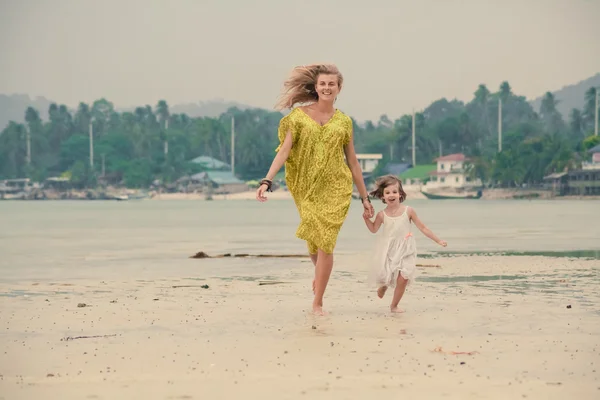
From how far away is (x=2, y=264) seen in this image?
50.5 feet

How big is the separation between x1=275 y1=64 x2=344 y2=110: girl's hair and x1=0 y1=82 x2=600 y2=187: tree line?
111 metres

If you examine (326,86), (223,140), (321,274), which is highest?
(223,140)

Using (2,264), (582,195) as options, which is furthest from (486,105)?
(2,264)

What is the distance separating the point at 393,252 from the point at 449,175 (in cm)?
12212

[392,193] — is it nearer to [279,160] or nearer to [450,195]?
[279,160]

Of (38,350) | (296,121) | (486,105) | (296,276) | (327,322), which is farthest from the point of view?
(486,105)

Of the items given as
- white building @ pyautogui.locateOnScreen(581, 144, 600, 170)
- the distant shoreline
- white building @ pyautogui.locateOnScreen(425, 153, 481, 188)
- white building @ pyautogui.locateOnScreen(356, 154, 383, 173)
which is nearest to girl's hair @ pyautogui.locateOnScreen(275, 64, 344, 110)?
the distant shoreline

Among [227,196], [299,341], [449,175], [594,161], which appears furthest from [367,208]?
[227,196]

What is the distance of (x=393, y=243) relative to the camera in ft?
27.5

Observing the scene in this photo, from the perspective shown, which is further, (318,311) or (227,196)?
(227,196)

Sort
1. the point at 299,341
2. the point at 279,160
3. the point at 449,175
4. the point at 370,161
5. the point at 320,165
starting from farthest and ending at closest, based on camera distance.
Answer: the point at 370,161, the point at 449,175, the point at 320,165, the point at 279,160, the point at 299,341

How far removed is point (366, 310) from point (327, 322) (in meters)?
0.83

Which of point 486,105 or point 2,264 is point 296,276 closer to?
point 2,264

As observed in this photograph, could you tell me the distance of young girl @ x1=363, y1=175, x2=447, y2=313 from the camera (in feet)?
27.0
